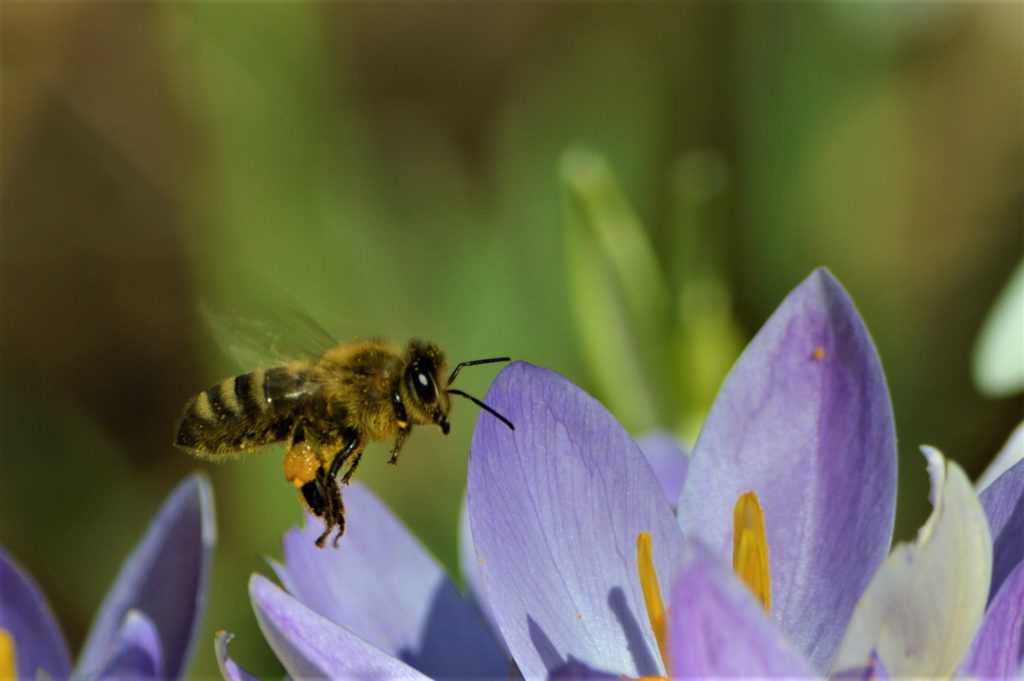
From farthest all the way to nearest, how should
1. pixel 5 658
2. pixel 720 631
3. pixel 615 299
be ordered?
pixel 615 299
pixel 5 658
pixel 720 631

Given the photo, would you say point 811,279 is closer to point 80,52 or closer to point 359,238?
point 359,238

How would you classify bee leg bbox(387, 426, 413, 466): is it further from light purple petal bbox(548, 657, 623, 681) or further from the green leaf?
the green leaf

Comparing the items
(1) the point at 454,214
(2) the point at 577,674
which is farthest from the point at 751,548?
(1) the point at 454,214

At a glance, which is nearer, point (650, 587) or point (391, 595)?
point (650, 587)

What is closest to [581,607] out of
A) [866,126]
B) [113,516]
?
[113,516]

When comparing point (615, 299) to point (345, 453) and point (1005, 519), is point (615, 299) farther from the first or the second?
point (1005, 519)

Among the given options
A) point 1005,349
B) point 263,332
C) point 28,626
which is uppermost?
point 263,332

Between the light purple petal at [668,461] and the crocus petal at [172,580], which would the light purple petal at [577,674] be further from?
the light purple petal at [668,461]
